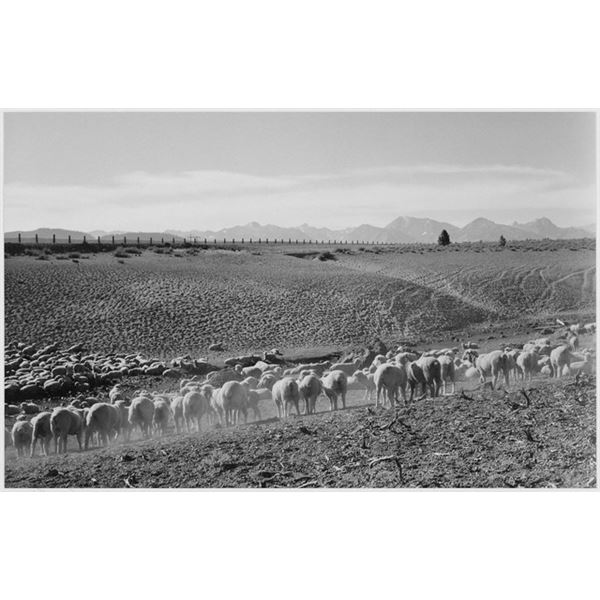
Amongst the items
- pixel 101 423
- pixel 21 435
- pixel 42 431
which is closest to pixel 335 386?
pixel 101 423

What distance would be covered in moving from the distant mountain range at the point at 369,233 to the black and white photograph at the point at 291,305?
0.03 metres

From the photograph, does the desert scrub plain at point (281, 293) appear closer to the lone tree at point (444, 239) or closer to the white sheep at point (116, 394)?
the lone tree at point (444, 239)

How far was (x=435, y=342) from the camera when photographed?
793cm

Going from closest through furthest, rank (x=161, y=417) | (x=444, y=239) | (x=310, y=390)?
(x=161, y=417), (x=310, y=390), (x=444, y=239)

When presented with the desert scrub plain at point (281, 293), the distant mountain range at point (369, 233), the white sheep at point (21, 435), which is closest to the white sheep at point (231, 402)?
the desert scrub plain at point (281, 293)

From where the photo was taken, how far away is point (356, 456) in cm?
732

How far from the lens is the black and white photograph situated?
735 centimetres

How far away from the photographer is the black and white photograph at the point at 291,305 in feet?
24.1

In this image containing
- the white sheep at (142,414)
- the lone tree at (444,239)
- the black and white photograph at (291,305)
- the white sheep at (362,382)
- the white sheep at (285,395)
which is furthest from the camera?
the lone tree at (444,239)

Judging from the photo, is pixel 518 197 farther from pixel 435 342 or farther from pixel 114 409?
pixel 114 409

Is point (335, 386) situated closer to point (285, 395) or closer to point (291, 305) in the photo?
point (285, 395)

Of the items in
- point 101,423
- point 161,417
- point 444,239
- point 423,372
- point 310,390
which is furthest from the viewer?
point 444,239

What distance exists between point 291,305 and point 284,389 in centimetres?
100
